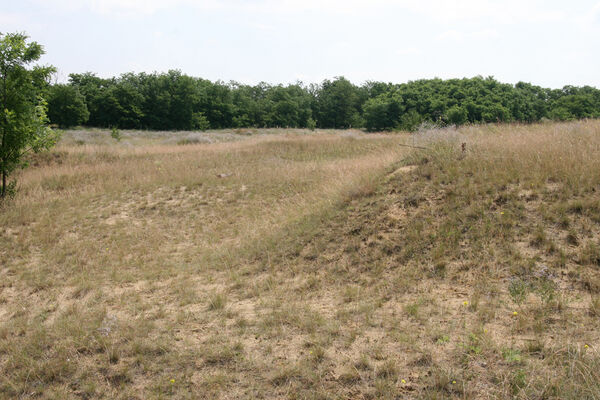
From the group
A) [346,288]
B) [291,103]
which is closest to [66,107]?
[291,103]

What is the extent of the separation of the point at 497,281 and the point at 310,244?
3297mm

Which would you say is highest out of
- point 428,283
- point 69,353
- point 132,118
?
point 132,118

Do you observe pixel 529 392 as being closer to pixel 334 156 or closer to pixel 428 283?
pixel 428 283

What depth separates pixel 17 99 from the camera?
11688 millimetres

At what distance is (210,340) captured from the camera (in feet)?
14.8

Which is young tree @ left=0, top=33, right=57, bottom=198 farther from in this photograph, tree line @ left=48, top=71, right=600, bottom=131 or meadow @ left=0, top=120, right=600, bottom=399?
tree line @ left=48, top=71, right=600, bottom=131

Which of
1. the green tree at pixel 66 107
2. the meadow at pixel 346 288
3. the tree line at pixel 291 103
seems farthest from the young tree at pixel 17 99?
the green tree at pixel 66 107

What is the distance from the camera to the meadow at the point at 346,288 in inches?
142

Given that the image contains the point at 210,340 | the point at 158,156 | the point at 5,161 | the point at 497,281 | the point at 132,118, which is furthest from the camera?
the point at 132,118

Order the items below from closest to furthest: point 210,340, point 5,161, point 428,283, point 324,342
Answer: point 324,342
point 210,340
point 428,283
point 5,161

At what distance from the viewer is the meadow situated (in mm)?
3619

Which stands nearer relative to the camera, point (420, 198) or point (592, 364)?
point (592, 364)

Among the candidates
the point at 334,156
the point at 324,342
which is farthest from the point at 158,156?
the point at 324,342

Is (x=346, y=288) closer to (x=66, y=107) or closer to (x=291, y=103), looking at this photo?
(x=66, y=107)
